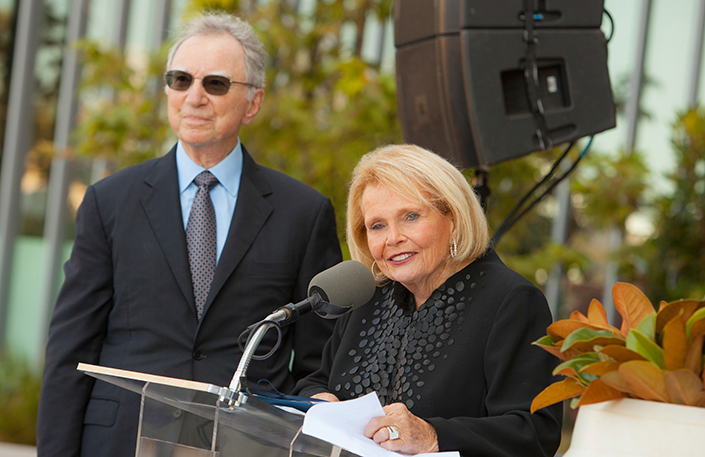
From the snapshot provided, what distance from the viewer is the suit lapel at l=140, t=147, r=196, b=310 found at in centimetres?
213

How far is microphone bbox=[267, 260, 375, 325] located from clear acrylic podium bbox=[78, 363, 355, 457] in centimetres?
19

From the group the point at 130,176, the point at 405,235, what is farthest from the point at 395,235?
the point at 130,176

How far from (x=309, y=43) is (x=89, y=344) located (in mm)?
3519

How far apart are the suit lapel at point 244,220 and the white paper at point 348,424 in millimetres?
804

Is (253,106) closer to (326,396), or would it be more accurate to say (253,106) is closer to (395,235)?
(395,235)

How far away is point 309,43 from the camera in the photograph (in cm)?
521

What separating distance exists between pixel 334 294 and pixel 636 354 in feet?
2.09

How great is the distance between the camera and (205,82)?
88.6 inches

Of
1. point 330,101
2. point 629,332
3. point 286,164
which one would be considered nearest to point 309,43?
point 330,101

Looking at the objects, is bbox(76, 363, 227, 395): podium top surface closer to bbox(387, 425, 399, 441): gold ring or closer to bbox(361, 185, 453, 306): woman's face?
bbox(387, 425, 399, 441): gold ring

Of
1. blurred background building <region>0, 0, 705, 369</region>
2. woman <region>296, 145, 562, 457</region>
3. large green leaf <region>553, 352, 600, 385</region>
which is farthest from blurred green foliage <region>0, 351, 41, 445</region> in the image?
large green leaf <region>553, 352, 600, 385</region>

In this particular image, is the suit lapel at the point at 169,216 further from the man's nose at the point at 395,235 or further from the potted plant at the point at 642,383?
the potted plant at the point at 642,383

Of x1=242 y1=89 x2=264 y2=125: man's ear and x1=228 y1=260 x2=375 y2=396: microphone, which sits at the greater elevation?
x1=242 y1=89 x2=264 y2=125: man's ear

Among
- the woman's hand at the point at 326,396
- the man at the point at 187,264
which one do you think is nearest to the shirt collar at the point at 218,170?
the man at the point at 187,264
